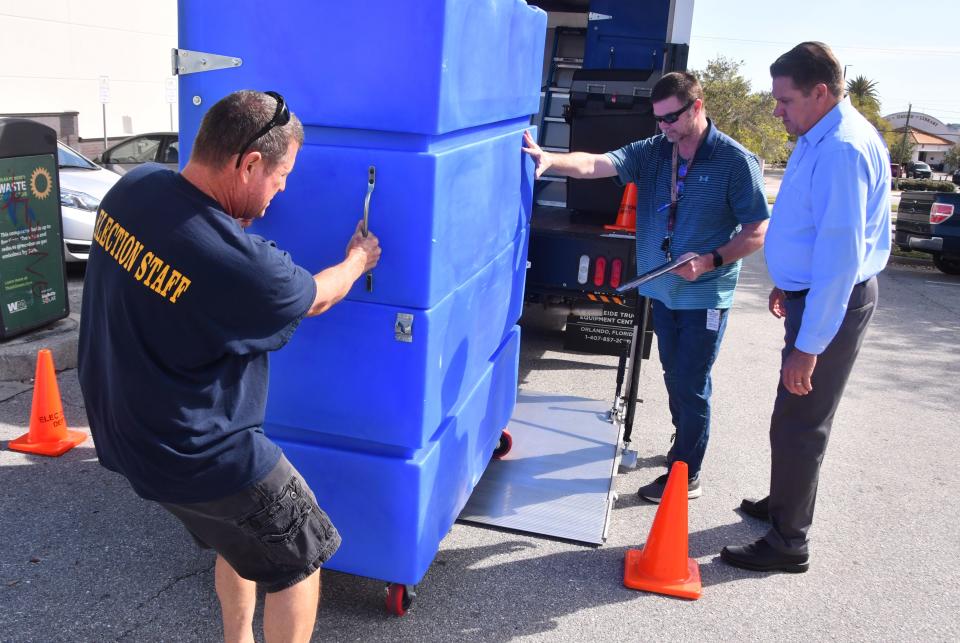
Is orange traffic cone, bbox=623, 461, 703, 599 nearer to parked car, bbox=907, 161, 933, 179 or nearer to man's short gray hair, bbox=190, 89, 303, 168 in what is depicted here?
man's short gray hair, bbox=190, 89, 303, 168

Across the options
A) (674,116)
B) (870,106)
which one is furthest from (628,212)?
(870,106)

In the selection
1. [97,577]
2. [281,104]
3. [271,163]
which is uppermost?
[281,104]

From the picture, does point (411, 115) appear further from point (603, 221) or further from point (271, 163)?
point (603, 221)

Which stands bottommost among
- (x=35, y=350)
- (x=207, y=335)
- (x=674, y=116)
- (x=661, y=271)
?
(x=35, y=350)

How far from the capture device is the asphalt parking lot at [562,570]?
3045mm

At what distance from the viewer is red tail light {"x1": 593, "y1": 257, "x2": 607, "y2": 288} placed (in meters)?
4.91

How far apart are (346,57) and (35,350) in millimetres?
4023

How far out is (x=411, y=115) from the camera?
2441 millimetres

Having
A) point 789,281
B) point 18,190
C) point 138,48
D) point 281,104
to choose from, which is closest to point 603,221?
point 789,281

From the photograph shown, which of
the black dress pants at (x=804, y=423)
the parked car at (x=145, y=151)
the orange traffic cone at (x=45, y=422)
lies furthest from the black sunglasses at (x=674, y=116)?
the parked car at (x=145, y=151)

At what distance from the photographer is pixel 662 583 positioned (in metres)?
3.41

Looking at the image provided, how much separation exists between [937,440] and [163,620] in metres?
4.75

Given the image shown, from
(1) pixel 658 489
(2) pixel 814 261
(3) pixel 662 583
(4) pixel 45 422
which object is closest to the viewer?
(2) pixel 814 261

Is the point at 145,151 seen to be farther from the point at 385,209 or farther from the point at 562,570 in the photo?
the point at 385,209
